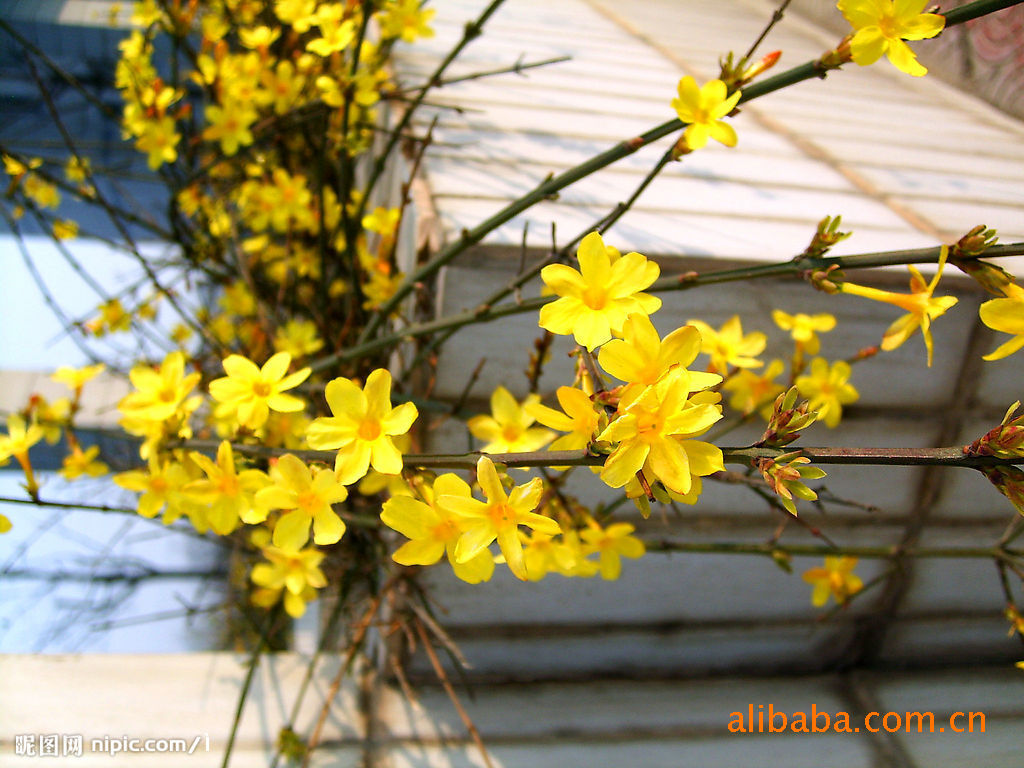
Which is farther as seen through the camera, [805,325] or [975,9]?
[805,325]

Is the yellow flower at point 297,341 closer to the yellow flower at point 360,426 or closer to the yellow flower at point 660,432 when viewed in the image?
A: the yellow flower at point 360,426

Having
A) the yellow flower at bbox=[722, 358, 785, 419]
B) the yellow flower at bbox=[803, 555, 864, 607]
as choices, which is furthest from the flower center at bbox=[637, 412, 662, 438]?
the yellow flower at bbox=[803, 555, 864, 607]

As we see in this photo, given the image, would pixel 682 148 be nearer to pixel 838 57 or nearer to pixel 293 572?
pixel 838 57

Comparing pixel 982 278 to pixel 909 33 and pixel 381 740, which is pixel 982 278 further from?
pixel 381 740

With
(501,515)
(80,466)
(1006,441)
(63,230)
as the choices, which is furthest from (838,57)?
(63,230)

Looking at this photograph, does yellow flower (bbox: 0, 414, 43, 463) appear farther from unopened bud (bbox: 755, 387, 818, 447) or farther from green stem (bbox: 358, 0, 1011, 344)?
unopened bud (bbox: 755, 387, 818, 447)

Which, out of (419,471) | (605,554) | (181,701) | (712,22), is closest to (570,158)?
(605,554)

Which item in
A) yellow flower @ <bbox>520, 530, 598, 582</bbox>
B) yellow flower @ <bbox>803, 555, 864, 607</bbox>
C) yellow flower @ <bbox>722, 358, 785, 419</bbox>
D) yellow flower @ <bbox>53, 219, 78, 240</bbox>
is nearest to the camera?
yellow flower @ <bbox>520, 530, 598, 582</bbox>
